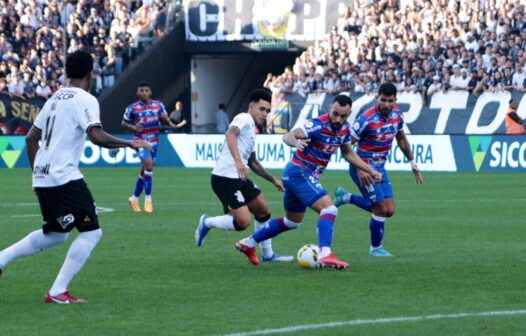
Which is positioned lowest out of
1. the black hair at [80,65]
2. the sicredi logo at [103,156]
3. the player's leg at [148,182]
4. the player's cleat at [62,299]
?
the sicredi logo at [103,156]

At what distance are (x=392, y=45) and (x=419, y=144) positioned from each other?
5730 millimetres

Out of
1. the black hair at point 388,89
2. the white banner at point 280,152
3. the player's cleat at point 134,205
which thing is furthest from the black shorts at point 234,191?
the white banner at point 280,152

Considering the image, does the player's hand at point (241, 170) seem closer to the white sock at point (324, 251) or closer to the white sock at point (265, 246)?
the white sock at point (324, 251)

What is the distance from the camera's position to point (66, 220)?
10789mm

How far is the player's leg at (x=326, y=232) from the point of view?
1369 centimetres

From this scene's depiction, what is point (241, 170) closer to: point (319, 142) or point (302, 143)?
point (302, 143)

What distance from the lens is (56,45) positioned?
159 ft

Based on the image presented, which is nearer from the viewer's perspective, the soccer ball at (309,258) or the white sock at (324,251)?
the white sock at (324,251)

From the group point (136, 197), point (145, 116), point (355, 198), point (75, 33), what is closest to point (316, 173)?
point (355, 198)

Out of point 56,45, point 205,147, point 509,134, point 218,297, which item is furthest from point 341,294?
point 56,45

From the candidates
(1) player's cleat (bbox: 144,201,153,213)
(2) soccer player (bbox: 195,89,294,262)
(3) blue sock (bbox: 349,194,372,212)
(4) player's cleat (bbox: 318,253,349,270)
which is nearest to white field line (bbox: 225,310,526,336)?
(4) player's cleat (bbox: 318,253,349,270)

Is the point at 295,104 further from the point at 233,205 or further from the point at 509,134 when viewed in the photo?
the point at 233,205

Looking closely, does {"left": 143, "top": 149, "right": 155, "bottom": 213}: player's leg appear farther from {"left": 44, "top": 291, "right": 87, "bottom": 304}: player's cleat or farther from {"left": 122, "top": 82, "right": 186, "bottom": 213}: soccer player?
{"left": 44, "top": 291, "right": 87, "bottom": 304}: player's cleat

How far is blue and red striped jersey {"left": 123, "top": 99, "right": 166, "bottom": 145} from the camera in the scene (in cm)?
2469
